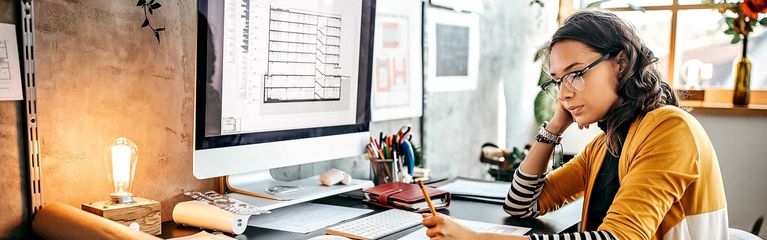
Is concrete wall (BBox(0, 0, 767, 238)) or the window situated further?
the window

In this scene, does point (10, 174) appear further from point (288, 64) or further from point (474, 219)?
point (474, 219)

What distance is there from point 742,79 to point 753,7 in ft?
1.17

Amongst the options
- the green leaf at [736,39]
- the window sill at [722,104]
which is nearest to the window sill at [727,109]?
the window sill at [722,104]

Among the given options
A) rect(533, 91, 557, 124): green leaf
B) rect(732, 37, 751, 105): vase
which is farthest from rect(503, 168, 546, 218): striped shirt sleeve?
rect(732, 37, 751, 105): vase

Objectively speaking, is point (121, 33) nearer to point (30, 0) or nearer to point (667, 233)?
point (30, 0)

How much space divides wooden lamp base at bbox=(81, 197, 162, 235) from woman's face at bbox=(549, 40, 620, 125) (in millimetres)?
878

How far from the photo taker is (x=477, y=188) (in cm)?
215

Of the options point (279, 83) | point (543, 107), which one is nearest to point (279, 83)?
point (279, 83)

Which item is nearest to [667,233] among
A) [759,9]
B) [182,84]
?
[182,84]

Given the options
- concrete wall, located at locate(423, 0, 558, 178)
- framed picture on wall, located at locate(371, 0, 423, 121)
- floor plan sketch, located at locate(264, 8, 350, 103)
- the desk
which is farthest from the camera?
concrete wall, located at locate(423, 0, 558, 178)

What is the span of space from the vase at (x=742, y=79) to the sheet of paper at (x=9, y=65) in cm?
291

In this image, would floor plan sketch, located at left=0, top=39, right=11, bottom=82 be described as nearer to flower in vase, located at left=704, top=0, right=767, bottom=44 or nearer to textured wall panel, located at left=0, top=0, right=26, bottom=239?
textured wall panel, located at left=0, top=0, right=26, bottom=239

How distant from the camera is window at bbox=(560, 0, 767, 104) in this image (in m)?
3.25

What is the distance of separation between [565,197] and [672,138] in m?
0.51
